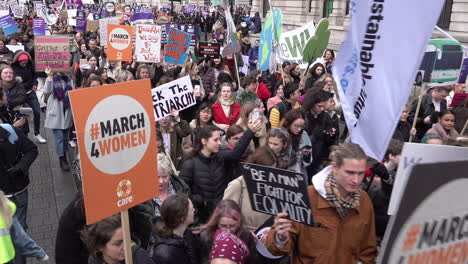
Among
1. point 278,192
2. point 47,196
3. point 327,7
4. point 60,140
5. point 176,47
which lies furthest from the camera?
point 327,7

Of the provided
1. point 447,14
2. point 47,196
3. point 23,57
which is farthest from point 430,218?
A: point 447,14

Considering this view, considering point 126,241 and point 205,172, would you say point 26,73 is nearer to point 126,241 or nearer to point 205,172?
point 205,172

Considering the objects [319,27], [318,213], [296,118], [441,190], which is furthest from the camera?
[319,27]

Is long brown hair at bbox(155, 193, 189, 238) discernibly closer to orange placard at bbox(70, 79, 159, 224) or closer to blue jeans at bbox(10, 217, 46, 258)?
orange placard at bbox(70, 79, 159, 224)

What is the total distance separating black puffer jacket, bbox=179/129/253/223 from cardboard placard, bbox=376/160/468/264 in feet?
9.26

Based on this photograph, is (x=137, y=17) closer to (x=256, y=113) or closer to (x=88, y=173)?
(x=256, y=113)

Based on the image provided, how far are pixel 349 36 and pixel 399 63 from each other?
60 centimetres

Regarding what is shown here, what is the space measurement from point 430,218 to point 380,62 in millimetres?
1434

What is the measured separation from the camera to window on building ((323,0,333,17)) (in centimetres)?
2656

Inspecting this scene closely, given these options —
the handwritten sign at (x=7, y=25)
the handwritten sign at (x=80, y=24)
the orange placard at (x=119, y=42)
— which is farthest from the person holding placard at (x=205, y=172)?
the handwritten sign at (x=80, y=24)

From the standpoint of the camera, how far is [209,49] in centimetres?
1007

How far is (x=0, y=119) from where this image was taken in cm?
555

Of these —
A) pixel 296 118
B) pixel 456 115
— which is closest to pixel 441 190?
pixel 296 118

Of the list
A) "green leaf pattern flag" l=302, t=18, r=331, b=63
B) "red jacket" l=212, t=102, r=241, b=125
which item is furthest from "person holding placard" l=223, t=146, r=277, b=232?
"green leaf pattern flag" l=302, t=18, r=331, b=63
